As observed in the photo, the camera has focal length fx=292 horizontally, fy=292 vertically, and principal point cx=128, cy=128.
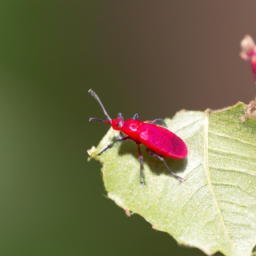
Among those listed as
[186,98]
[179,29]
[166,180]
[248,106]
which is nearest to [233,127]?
[248,106]

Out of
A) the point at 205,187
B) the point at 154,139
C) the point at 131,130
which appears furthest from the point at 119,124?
the point at 205,187

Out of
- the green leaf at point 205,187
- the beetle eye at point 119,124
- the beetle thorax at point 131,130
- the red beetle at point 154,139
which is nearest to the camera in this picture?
the green leaf at point 205,187

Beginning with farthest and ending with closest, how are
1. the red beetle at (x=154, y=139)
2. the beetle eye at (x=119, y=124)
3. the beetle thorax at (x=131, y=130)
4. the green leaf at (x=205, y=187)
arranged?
the beetle eye at (x=119, y=124)
the beetle thorax at (x=131, y=130)
the red beetle at (x=154, y=139)
the green leaf at (x=205, y=187)

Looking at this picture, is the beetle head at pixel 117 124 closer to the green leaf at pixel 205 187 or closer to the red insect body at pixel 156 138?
the red insect body at pixel 156 138

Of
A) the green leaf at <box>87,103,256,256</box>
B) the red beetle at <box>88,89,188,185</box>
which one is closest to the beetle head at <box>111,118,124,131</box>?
the red beetle at <box>88,89,188,185</box>

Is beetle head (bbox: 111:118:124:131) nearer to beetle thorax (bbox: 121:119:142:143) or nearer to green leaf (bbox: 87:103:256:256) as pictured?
beetle thorax (bbox: 121:119:142:143)

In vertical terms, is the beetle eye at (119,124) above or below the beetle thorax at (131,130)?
above

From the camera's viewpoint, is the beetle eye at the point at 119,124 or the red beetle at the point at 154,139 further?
the beetle eye at the point at 119,124

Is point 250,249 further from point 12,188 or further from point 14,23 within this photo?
point 14,23

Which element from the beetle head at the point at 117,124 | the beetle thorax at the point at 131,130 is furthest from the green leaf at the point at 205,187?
the beetle head at the point at 117,124
